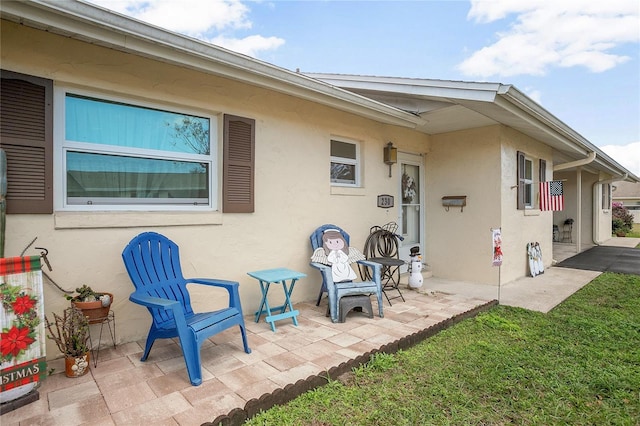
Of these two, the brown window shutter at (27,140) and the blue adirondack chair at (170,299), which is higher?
the brown window shutter at (27,140)

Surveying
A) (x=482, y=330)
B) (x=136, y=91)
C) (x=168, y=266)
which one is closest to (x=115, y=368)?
(x=168, y=266)

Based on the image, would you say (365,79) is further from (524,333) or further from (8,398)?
(8,398)

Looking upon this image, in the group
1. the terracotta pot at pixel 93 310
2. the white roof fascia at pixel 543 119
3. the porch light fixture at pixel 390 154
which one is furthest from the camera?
the porch light fixture at pixel 390 154

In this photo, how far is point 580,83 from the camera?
12.6m

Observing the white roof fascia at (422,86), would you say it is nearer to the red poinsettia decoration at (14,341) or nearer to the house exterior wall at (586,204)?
the red poinsettia decoration at (14,341)

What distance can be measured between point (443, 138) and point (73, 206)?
5.90 m

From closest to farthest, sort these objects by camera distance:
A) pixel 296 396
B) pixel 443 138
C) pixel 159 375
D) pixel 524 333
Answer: pixel 296 396
pixel 159 375
pixel 524 333
pixel 443 138

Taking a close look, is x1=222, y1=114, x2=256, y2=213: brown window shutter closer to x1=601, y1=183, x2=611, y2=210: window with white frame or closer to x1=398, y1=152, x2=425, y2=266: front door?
x1=398, y1=152, x2=425, y2=266: front door

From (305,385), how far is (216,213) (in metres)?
2.07

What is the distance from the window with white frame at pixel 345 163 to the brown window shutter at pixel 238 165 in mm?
1528

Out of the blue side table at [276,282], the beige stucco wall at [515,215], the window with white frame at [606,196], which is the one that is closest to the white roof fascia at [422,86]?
the beige stucco wall at [515,215]

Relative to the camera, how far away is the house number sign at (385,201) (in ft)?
18.2

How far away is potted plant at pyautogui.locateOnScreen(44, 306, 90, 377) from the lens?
2432 mm

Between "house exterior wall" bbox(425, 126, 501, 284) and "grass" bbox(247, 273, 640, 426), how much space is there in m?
2.13
